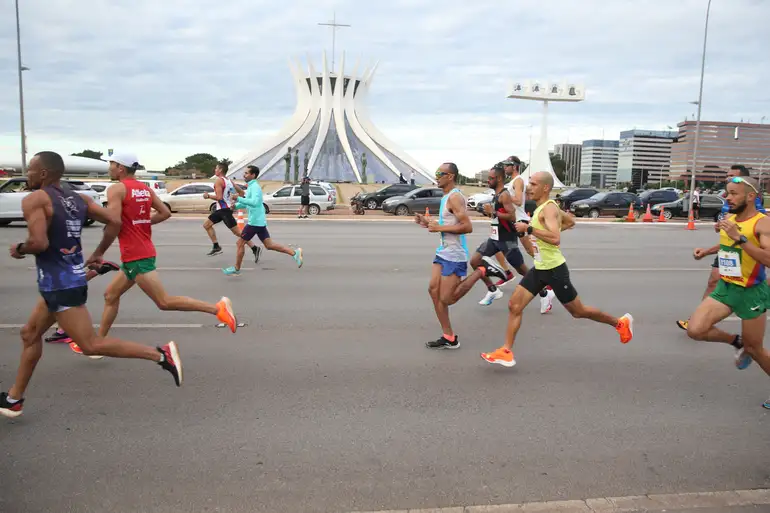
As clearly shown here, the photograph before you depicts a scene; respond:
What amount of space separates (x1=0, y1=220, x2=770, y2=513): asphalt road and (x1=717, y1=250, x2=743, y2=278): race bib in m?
0.96

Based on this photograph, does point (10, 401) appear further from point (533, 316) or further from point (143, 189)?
point (533, 316)

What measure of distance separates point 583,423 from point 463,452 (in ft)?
3.24

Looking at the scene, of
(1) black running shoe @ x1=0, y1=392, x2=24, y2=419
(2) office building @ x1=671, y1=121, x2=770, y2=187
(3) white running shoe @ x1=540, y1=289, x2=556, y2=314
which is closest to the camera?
(1) black running shoe @ x1=0, y1=392, x2=24, y2=419

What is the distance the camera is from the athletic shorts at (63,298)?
395cm

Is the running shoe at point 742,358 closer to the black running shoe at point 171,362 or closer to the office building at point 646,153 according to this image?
the black running shoe at point 171,362

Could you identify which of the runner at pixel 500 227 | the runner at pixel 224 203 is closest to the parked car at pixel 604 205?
the runner at pixel 224 203

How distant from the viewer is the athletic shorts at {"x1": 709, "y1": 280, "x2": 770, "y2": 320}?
4.43 m

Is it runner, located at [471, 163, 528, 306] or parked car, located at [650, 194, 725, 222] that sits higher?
runner, located at [471, 163, 528, 306]

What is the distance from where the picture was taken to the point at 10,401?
161 inches

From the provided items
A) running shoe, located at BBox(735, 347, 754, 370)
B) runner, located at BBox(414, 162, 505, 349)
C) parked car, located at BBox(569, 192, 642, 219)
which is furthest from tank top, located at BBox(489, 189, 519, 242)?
parked car, located at BBox(569, 192, 642, 219)

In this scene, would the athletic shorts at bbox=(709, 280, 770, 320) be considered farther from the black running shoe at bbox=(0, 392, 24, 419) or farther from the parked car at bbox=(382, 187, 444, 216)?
the parked car at bbox=(382, 187, 444, 216)

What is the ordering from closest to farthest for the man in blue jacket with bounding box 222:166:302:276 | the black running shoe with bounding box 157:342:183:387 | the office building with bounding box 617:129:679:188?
the black running shoe with bounding box 157:342:183:387 → the man in blue jacket with bounding box 222:166:302:276 → the office building with bounding box 617:129:679:188

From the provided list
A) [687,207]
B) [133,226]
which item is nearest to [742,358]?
[133,226]

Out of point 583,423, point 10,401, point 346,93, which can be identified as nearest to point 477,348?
point 583,423
